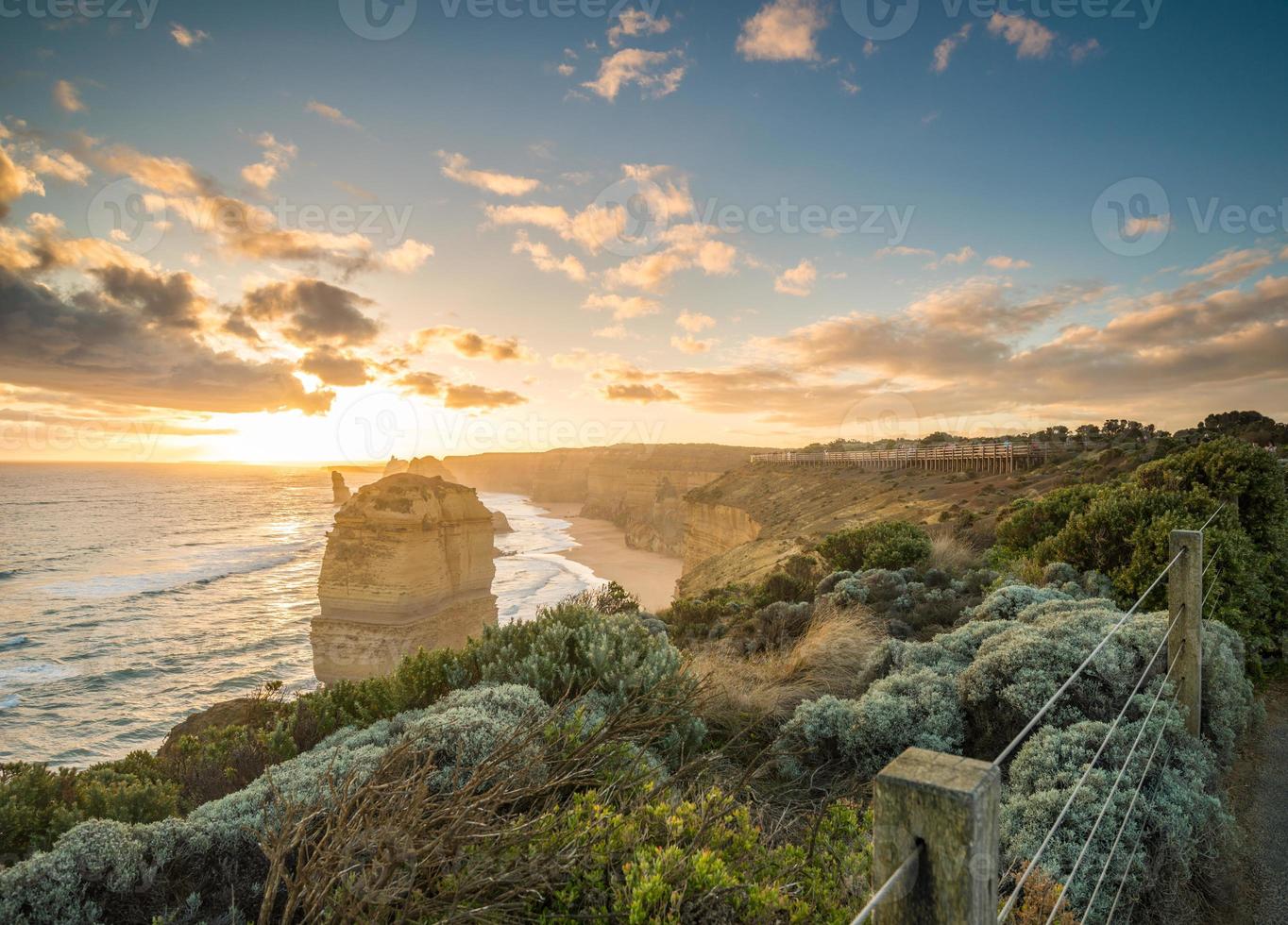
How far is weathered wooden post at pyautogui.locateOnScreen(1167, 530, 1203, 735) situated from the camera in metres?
4.60

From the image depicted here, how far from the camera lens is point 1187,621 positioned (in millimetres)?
4730

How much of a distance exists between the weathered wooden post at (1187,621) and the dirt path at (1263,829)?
0.70 m

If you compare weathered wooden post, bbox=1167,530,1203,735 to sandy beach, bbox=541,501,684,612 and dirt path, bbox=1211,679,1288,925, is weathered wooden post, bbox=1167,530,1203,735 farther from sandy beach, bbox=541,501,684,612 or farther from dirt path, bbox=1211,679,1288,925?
sandy beach, bbox=541,501,684,612

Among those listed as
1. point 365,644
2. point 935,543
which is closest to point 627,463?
point 365,644

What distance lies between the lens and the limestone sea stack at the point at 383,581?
66.1 ft

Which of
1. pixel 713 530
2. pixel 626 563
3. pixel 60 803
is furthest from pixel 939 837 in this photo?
pixel 626 563

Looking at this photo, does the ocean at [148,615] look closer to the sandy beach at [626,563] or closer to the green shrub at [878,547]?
the sandy beach at [626,563]

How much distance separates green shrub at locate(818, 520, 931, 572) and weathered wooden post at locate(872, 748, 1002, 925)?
35.8 feet

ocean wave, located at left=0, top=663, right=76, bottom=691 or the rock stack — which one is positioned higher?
the rock stack

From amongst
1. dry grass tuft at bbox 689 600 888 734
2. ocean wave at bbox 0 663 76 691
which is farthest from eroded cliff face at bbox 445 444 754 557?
dry grass tuft at bbox 689 600 888 734

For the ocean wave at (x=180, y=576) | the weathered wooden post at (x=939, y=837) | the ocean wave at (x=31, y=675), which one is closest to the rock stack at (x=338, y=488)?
the ocean wave at (x=180, y=576)

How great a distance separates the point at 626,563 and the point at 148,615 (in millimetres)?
31734

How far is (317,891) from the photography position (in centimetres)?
200

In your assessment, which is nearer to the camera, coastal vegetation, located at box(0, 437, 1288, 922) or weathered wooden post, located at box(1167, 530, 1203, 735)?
coastal vegetation, located at box(0, 437, 1288, 922)
